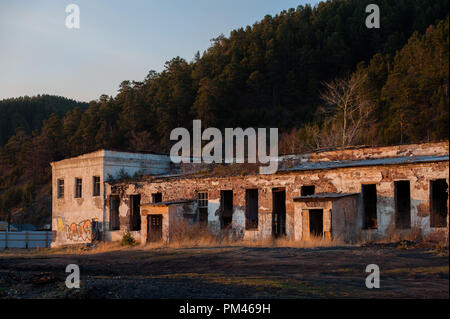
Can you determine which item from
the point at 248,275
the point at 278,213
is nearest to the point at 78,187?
the point at 278,213

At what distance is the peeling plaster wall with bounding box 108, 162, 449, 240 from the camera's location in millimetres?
22188

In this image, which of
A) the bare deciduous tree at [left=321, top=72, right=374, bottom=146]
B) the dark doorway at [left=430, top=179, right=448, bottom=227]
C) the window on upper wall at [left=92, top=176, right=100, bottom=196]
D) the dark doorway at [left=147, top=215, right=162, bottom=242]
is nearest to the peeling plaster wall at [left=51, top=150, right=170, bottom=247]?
the window on upper wall at [left=92, top=176, right=100, bottom=196]

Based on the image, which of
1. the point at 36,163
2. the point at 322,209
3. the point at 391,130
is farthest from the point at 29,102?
the point at 322,209

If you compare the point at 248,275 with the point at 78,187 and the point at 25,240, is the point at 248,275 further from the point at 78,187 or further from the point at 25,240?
the point at 25,240

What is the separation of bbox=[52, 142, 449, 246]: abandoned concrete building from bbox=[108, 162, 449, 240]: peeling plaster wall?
1.7 inches

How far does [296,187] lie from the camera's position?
25.9m

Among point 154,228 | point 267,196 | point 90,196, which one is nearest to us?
point 267,196

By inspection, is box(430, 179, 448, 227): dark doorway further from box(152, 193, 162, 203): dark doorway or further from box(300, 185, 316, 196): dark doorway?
box(152, 193, 162, 203): dark doorway

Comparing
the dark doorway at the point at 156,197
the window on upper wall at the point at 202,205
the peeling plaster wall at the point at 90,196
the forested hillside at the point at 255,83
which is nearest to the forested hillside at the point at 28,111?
the forested hillside at the point at 255,83

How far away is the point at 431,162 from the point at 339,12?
54035 mm

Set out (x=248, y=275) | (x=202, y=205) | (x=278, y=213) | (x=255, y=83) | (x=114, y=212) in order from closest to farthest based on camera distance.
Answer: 1. (x=248, y=275)
2. (x=278, y=213)
3. (x=202, y=205)
4. (x=114, y=212)
5. (x=255, y=83)

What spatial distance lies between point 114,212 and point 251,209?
1072 cm

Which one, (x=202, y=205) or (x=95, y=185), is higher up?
(x=95, y=185)

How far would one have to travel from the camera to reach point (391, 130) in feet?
147
